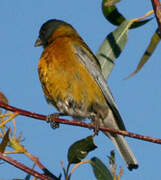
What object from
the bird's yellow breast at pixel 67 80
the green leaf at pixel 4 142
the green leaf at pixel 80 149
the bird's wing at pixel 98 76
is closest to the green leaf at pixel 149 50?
the green leaf at pixel 80 149

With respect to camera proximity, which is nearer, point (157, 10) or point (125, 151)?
point (157, 10)

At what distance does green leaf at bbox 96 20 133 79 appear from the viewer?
372 cm

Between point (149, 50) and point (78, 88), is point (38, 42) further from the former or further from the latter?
point (149, 50)

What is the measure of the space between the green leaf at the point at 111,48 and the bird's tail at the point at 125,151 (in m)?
1.10

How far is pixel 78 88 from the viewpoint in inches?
176

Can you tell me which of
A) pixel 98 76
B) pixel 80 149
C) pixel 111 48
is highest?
pixel 111 48

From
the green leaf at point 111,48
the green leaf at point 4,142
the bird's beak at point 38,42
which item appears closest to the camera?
the green leaf at point 4,142

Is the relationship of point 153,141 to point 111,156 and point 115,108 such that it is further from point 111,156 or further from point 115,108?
point 115,108

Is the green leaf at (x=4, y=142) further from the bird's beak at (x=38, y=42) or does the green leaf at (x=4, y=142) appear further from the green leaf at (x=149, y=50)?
the bird's beak at (x=38, y=42)

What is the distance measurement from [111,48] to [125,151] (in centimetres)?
141

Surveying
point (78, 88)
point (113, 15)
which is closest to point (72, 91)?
point (78, 88)

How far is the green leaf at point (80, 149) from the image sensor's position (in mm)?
2977

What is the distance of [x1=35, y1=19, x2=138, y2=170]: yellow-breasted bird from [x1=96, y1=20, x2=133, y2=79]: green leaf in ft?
2.52

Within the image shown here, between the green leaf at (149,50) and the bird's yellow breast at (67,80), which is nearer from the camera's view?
the green leaf at (149,50)
